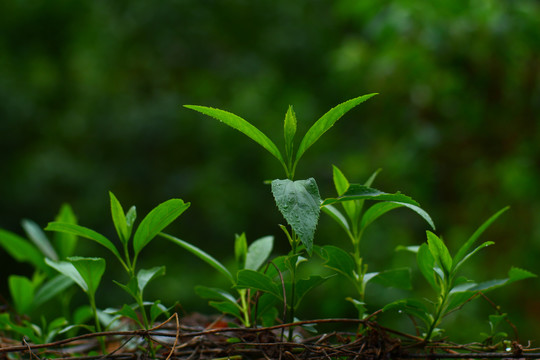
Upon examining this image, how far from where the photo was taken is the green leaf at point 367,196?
0.37m

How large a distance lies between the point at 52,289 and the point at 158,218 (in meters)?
0.23

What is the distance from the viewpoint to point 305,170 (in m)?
3.52

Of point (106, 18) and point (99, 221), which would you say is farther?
point (106, 18)

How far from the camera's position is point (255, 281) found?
1.34 feet

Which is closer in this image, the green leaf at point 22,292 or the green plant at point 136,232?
the green plant at point 136,232

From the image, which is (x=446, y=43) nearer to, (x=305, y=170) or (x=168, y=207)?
(x=168, y=207)

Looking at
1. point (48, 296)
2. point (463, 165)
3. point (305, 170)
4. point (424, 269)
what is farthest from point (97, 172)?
point (424, 269)

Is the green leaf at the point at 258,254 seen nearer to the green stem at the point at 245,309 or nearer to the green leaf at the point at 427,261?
the green stem at the point at 245,309

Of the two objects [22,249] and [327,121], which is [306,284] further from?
[22,249]

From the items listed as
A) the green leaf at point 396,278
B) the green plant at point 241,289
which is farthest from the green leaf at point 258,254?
the green leaf at point 396,278

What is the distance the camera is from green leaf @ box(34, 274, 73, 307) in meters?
0.56

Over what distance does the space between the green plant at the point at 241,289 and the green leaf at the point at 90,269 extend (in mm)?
61

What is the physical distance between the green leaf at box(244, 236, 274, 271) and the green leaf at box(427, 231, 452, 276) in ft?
0.54

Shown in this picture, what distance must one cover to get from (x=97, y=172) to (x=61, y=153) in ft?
0.89
